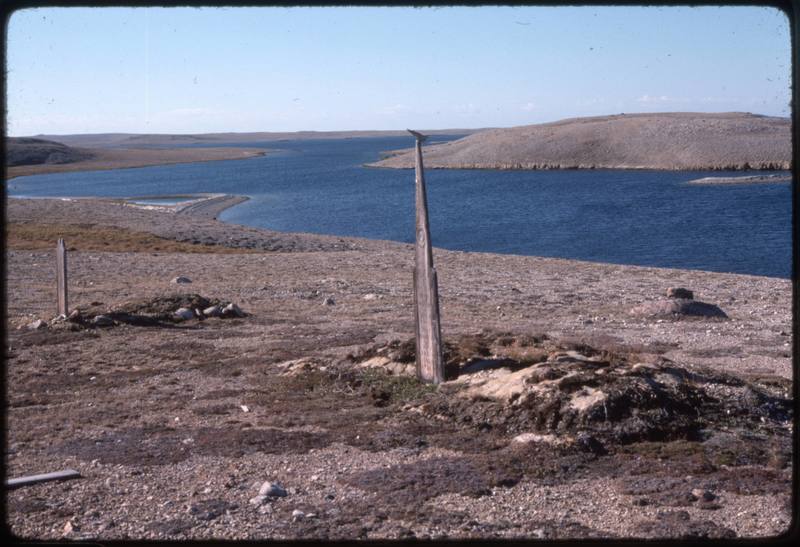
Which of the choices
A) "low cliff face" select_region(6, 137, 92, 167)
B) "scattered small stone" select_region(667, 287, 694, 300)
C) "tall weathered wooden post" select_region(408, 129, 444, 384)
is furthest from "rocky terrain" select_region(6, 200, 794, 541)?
"low cliff face" select_region(6, 137, 92, 167)

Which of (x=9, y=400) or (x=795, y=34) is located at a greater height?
(x=795, y=34)

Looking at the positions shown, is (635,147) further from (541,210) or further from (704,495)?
(704,495)

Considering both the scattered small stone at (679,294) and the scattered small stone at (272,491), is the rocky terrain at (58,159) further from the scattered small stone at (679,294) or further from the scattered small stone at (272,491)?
the scattered small stone at (272,491)

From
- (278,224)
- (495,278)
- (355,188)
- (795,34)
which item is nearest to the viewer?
(795,34)

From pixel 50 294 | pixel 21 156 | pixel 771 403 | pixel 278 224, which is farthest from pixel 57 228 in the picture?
pixel 21 156

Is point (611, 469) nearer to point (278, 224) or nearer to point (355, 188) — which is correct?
point (278, 224)

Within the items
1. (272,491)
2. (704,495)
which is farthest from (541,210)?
(272,491)

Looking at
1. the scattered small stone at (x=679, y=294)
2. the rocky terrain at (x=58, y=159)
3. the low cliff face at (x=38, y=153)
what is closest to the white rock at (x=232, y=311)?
the scattered small stone at (x=679, y=294)
